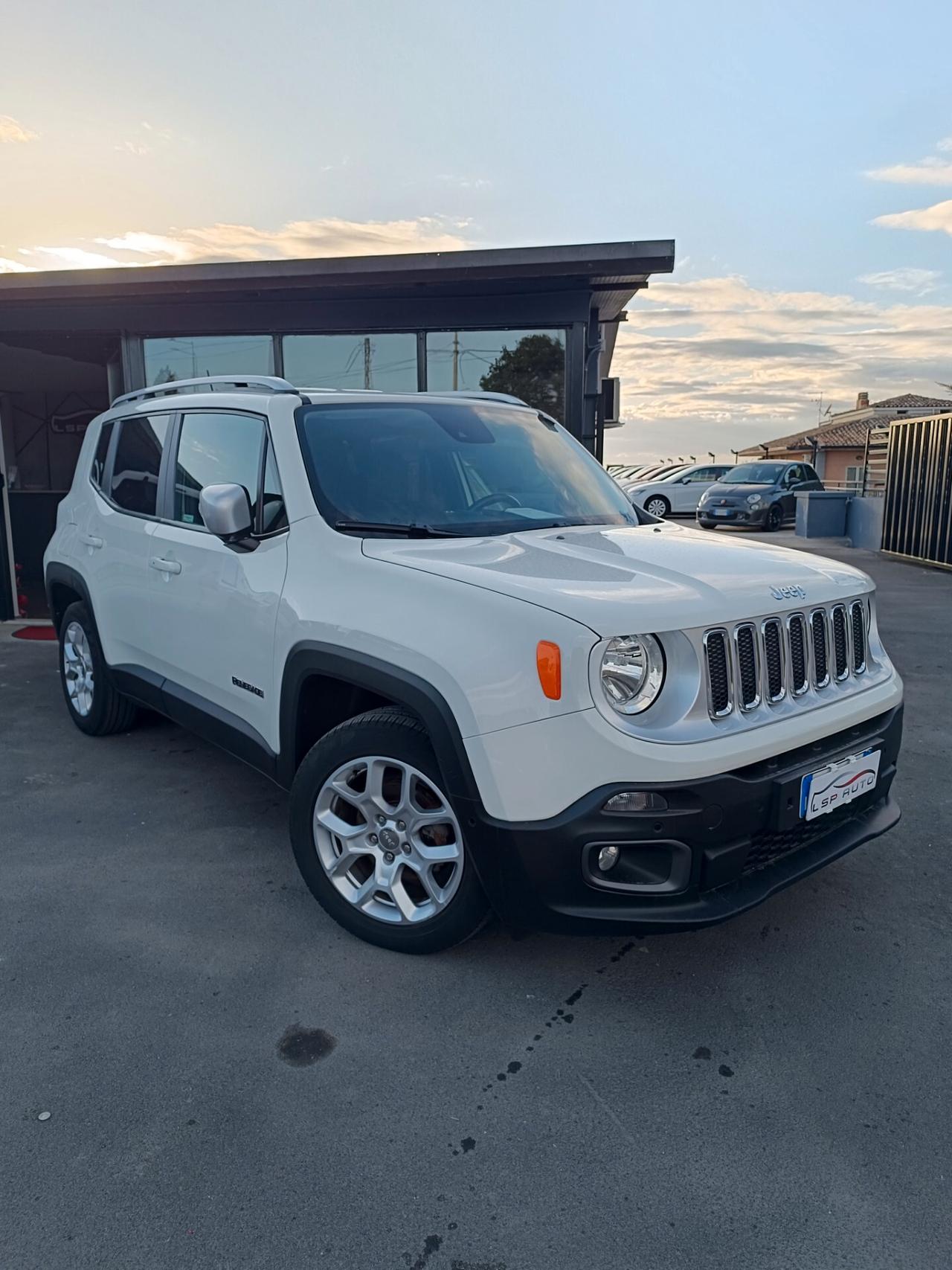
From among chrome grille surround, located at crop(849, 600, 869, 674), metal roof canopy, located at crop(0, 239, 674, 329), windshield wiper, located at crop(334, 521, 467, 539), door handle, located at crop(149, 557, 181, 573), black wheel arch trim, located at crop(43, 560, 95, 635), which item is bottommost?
black wheel arch trim, located at crop(43, 560, 95, 635)

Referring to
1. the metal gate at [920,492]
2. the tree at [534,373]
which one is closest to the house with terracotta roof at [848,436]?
the metal gate at [920,492]

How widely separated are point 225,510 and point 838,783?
2248 mm

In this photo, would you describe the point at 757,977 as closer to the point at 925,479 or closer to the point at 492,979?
the point at 492,979

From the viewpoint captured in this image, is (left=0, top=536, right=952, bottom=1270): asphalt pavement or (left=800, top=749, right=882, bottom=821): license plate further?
(left=800, top=749, right=882, bottom=821): license plate

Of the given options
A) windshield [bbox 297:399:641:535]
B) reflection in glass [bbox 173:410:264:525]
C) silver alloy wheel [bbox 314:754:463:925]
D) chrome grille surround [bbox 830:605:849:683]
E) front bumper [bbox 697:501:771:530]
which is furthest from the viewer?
front bumper [bbox 697:501:771:530]

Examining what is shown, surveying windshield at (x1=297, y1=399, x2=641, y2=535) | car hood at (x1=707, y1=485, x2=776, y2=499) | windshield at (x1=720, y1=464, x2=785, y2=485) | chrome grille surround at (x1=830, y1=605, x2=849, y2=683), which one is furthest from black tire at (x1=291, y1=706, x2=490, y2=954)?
windshield at (x1=720, y1=464, x2=785, y2=485)

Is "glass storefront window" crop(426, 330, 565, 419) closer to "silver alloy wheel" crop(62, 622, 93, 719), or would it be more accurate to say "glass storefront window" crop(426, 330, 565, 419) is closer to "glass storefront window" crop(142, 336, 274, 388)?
"glass storefront window" crop(142, 336, 274, 388)

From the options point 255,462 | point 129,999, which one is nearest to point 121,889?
point 129,999

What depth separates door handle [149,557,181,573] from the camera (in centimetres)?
388

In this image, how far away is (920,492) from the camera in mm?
15023

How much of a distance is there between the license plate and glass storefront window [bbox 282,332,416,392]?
7.03 metres

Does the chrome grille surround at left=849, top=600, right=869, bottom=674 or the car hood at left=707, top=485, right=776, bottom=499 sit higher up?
the chrome grille surround at left=849, top=600, right=869, bottom=674

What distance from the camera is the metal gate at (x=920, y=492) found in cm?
1416

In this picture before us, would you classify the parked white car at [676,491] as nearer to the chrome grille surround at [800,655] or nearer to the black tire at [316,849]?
the chrome grille surround at [800,655]
